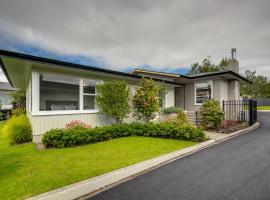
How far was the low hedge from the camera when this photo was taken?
19.6 feet

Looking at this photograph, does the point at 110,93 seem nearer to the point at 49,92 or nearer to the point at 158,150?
the point at 158,150

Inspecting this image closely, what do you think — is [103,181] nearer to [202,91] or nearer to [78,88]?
[78,88]

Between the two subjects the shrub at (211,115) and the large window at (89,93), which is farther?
the shrub at (211,115)

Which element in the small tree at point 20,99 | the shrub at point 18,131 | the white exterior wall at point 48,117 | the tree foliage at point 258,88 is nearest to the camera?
the white exterior wall at point 48,117

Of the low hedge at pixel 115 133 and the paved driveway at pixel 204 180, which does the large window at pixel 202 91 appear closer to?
the low hedge at pixel 115 133

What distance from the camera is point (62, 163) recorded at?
4.43 metres

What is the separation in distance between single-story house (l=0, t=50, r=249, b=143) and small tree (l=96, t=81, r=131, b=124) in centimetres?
74

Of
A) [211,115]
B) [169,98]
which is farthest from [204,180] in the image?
[169,98]

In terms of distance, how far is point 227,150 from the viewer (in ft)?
19.0

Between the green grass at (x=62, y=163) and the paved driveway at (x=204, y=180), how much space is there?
923mm

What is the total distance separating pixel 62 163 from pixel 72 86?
21.3 feet

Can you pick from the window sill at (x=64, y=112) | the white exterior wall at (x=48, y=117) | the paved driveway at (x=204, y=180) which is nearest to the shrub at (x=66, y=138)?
the white exterior wall at (x=48, y=117)

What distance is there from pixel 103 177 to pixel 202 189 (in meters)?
2.01

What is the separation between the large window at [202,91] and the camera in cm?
1291
